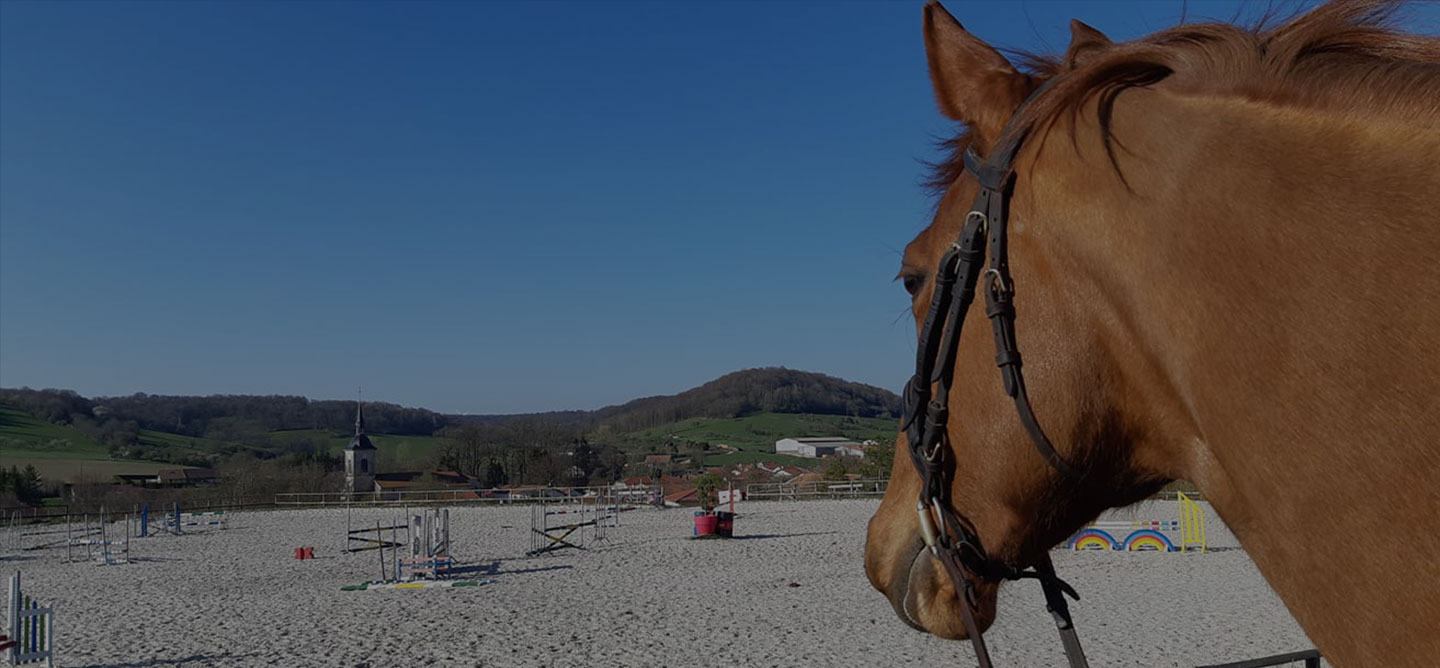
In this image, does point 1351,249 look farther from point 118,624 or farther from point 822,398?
point 822,398

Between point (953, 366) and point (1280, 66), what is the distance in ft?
1.76

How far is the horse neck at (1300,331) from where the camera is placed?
85 centimetres

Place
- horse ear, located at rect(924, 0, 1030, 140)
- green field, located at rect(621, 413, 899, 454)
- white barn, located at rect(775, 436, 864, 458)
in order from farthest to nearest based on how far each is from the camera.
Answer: green field, located at rect(621, 413, 899, 454) < white barn, located at rect(775, 436, 864, 458) < horse ear, located at rect(924, 0, 1030, 140)

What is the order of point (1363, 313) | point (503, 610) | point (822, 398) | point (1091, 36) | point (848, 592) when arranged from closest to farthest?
point (1363, 313) < point (1091, 36) < point (503, 610) < point (848, 592) < point (822, 398)

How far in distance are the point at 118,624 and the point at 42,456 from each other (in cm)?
6826

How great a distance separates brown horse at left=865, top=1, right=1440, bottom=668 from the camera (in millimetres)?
860

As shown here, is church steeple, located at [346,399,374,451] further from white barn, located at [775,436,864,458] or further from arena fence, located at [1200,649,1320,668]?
arena fence, located at [1200,649,1320,668]

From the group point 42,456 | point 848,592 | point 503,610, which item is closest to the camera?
point 503,610

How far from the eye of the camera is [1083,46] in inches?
49.6

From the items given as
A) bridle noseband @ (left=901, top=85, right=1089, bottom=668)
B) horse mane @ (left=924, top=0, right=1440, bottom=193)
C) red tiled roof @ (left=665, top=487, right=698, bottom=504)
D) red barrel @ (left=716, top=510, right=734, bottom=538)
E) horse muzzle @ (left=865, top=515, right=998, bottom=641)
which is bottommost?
red tiled roof @ (left=665, top=487, right=698, bottom=504)

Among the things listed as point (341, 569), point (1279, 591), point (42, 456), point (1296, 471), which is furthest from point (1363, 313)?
point (42, 456)

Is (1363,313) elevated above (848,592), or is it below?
above

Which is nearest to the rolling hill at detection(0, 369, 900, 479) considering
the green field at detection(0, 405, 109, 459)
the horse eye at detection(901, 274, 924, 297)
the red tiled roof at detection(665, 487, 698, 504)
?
the green field at detection(0, 405, 109, 459)

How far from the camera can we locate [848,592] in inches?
570
